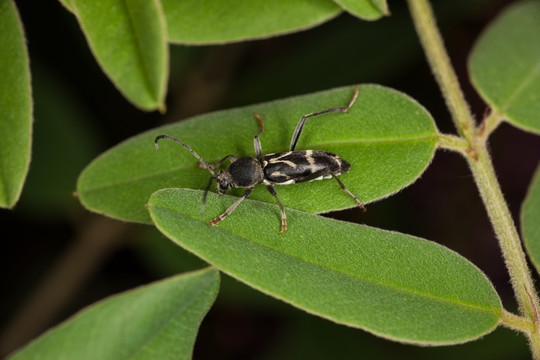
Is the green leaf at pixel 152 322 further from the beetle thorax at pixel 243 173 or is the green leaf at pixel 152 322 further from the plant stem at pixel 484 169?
the plant stem at pixel 484 169

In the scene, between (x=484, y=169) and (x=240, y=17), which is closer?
(x=484, y=169)

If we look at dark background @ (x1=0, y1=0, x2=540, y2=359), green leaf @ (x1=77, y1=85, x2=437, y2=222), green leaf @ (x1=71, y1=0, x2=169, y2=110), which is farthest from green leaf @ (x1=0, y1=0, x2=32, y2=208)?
dark background @ (x1=0, y1=0, x2=540, y2=359)

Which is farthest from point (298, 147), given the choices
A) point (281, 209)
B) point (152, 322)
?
point (152, 322)

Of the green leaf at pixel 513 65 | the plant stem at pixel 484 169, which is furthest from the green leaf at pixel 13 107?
the green leaf at pixel 513 65

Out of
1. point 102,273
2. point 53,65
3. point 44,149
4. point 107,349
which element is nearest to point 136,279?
point 102,273

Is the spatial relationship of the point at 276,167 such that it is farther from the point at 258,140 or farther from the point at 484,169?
the point at 484,169

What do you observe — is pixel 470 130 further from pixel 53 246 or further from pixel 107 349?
pixel 53 246
